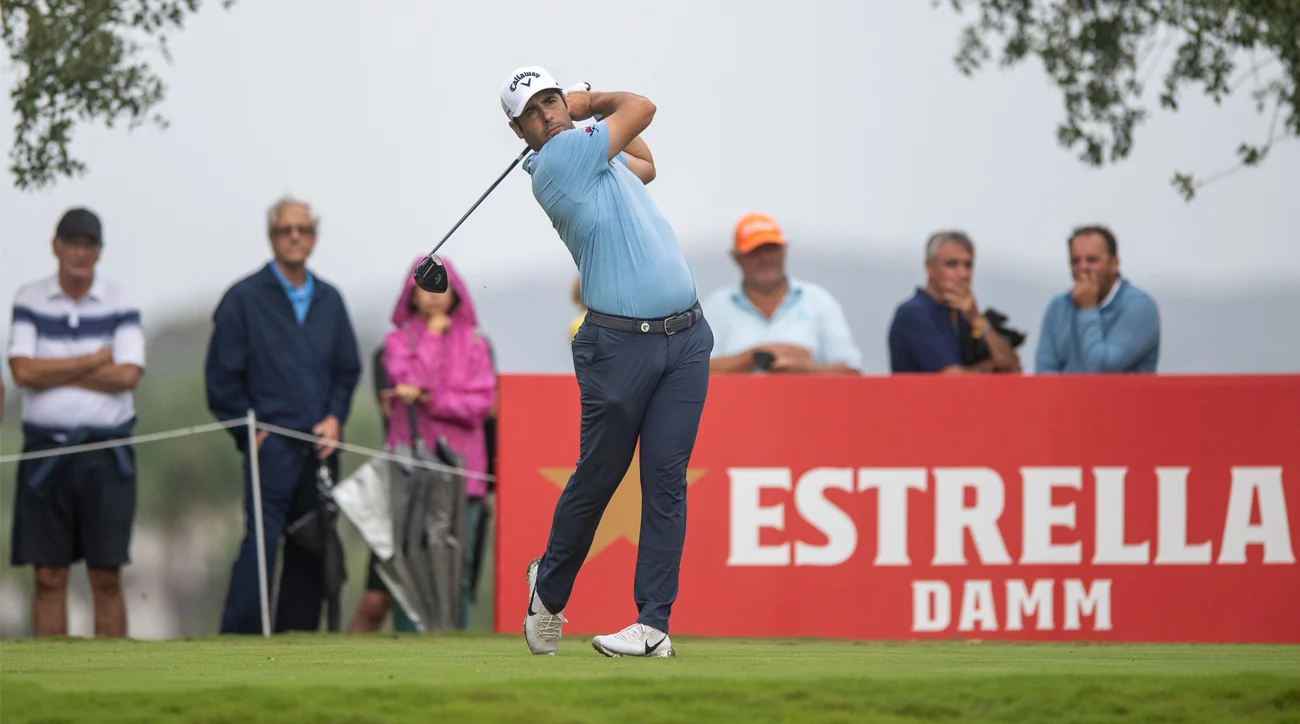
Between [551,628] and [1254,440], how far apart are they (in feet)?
14.5

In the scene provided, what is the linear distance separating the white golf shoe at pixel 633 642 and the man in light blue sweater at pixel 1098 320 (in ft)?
13.9

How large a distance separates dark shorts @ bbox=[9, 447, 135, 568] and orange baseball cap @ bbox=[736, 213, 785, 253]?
3.44m

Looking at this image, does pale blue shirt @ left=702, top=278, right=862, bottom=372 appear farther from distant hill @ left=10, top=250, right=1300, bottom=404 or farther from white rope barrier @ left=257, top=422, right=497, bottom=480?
white rope barrier @ left=257, top=422, right=497, bottom=480

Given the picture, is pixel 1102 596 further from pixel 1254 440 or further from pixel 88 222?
pixel 88 222

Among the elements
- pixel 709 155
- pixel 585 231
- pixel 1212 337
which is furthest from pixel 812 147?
pixel 585 231

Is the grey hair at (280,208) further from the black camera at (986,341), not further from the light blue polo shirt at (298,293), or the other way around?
the black camera at (986,341)

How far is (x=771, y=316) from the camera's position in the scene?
9.81m

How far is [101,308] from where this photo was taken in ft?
30.5

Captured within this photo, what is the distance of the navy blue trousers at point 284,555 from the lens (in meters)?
9.16

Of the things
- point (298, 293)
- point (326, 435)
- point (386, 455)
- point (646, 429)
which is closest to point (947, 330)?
point (386, 455)

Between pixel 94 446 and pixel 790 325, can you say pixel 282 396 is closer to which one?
pixel 94 446

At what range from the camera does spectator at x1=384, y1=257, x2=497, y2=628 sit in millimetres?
9320

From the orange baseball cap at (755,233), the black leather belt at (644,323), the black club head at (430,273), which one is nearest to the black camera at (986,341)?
the orange baseball cap at (755,233)

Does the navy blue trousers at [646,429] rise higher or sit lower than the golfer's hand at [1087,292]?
lower
